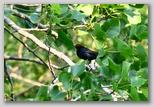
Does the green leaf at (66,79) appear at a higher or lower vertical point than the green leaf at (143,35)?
lower

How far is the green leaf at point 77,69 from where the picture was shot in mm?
2461

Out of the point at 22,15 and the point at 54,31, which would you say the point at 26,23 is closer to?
the point at 22,15

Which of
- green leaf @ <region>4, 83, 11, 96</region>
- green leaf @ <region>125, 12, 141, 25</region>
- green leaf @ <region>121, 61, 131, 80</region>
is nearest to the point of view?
green leaf @ <region>121, 61, 131, 80</region>

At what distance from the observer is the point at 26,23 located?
2904mm

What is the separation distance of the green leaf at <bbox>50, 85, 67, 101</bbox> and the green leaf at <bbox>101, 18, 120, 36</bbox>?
0.38m

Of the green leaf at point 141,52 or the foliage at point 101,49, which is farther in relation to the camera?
the green leaf at point 141,52

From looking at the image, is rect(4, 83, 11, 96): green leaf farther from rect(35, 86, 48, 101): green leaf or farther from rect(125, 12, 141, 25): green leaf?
rect(125, 12, 141, 25): green leaf

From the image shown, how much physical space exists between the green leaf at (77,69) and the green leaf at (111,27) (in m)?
0.23

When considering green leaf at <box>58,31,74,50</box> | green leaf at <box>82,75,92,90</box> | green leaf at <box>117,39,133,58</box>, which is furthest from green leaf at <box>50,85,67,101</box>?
green leaf at <box>117,39,133,58</box>

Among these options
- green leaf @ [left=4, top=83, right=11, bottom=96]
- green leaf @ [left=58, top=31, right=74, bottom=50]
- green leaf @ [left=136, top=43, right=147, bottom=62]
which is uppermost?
green leaf @ [left=58, top=31, right=74, bottom=50]

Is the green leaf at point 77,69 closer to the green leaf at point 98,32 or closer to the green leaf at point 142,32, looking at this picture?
the green leaf at point 98,32

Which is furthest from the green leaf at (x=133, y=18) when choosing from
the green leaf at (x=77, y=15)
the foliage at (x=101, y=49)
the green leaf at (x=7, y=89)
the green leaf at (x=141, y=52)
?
the green leaf at (x=7, y=89)

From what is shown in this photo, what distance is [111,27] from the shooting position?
257cm

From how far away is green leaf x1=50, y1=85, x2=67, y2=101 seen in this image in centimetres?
249
